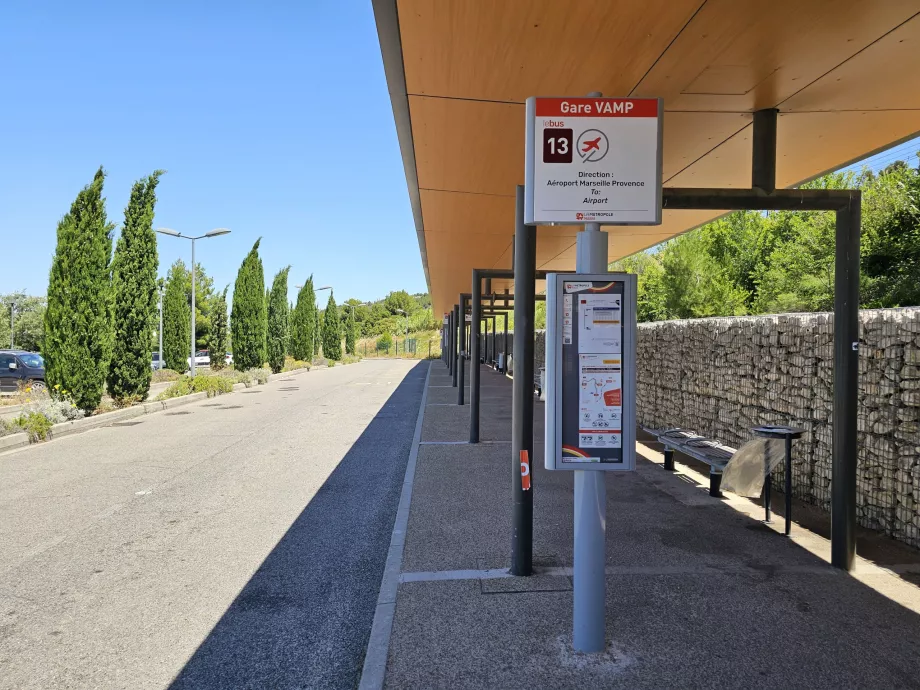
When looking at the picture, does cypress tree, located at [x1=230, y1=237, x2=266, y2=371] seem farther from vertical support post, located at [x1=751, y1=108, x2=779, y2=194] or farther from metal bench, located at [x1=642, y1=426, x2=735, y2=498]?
vertical support post, located at [x1=751, y1=108, x2=779, y2=194]

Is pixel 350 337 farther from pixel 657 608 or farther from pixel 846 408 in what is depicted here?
pixel 657 608

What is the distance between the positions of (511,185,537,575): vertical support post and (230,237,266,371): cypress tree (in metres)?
27.8

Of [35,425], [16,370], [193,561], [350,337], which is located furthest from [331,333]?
[193,561]

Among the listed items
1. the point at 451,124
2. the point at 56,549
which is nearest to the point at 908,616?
the point at 451,124

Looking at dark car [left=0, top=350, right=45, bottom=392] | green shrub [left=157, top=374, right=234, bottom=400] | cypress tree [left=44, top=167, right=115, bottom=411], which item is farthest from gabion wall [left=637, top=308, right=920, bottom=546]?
dark car [left=0, top=350, right=45, bottom=392]

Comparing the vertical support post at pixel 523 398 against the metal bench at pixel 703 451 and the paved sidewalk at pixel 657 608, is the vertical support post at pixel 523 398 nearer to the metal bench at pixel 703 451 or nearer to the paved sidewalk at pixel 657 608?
the paved sidewalk at pixel 657 608

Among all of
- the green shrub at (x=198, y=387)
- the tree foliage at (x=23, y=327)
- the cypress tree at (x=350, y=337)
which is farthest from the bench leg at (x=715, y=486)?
the tree foliage at (x=23, y=327)

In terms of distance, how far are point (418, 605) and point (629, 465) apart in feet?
5.54

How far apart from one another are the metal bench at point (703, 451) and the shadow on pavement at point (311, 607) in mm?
3323

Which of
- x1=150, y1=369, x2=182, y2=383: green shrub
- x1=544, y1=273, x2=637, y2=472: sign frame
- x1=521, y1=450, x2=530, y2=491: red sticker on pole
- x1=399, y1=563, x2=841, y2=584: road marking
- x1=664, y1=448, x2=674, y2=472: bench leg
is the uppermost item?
x1=544, y1=273, x2=637, y2=472: sign frame

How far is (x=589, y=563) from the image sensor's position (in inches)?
140

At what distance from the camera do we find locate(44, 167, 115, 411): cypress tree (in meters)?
14.9

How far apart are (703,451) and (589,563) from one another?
4.08 m

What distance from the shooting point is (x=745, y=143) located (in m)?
6.32
